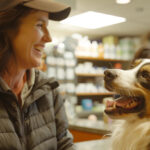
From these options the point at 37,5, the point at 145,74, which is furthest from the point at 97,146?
the point at 37,5

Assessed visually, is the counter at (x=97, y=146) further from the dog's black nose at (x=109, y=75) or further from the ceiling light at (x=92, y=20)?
the ceiling light at (x=92, y=20)

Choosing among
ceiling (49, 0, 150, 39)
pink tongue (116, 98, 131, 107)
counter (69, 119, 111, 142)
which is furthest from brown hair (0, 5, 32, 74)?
ceiling (49, 0, 150, 39)

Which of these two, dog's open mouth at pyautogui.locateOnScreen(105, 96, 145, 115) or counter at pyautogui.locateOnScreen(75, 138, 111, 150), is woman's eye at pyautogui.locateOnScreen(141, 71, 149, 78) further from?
counter at pyautogui.locateOnScreen(75, 138, 111, 150)

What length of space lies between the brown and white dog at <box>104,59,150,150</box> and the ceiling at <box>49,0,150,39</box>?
5.65ft

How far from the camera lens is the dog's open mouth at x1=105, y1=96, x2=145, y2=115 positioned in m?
1.29

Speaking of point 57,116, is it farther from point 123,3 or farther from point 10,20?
point 123,3

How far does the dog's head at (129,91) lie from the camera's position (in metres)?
1.29

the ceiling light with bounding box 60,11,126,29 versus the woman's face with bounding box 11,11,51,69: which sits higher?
the woman's face with bounding box 11,11,51,69

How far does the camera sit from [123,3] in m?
4.12

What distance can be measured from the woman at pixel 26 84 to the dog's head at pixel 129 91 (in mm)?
306

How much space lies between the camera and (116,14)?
4.70 meters

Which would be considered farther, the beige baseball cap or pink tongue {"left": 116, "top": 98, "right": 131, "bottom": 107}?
pink tongue {"left": 116, "top": 98, "right": 131, "bottom": 107}

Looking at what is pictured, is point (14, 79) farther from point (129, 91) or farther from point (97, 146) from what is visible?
point (97, 146)

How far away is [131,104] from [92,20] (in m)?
4.00
